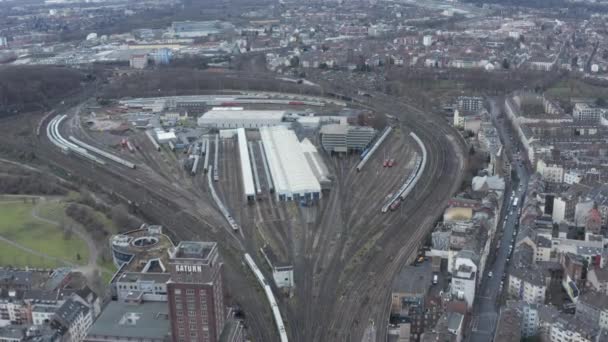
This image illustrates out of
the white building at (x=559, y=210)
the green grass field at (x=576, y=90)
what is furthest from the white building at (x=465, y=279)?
the green grass field at (x=576, y=90)

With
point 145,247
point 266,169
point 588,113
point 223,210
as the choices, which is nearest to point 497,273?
point 223,210

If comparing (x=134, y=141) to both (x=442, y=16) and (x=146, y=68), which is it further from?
(x=442, y=16)

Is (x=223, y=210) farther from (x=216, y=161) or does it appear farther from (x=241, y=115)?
(x=241, y=115)

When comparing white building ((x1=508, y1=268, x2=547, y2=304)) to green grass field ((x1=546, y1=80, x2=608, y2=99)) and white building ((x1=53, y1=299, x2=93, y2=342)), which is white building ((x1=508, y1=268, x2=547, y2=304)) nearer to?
white building ((x1=53, y1=299, x2=93, y2=342))

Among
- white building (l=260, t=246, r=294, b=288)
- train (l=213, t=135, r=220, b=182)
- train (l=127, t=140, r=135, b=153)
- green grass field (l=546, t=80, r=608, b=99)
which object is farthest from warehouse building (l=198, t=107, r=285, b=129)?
white building (l=260, t=246, r=294, b=288)

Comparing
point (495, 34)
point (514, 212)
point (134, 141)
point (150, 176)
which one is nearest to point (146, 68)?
point (134, 141)

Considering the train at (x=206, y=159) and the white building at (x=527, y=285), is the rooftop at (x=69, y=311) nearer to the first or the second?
the white building at (x=527, y=285)
